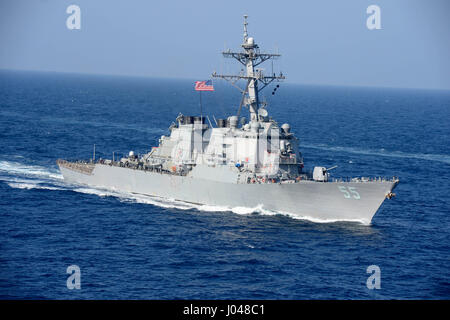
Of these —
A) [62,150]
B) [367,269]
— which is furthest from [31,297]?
[62,150]

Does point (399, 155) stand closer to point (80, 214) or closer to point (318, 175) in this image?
point (318, 175)

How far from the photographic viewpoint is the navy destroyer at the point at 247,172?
3572 cm

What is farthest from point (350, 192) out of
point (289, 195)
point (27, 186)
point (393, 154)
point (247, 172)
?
point (393, 154)

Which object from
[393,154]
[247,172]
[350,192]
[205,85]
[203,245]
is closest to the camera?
[203,245]

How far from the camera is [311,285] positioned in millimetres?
27062

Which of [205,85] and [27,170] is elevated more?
[205,85]

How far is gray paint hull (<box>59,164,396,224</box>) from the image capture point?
115 ft

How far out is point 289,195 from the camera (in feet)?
120

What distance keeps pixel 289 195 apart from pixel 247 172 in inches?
132
